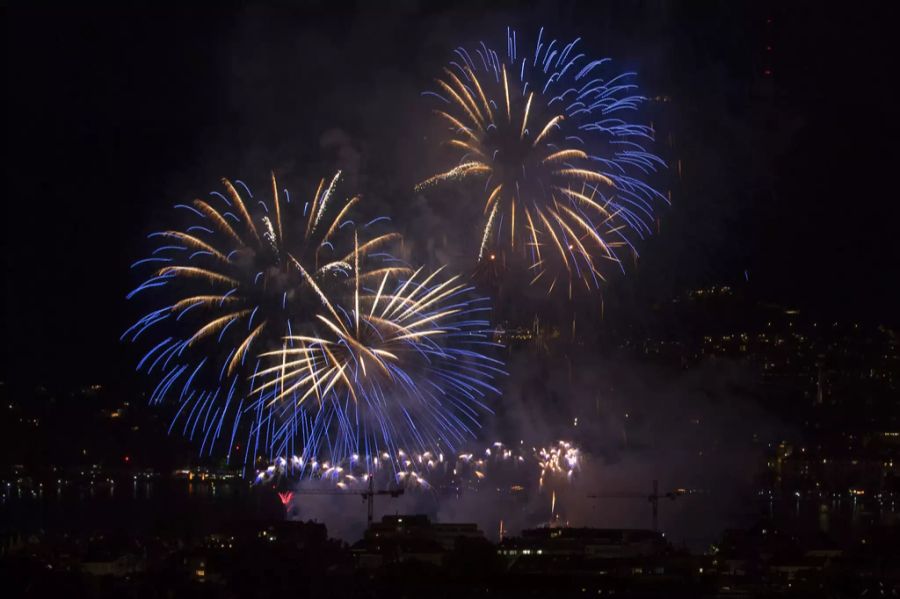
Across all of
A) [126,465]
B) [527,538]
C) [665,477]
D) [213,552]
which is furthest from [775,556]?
[126,465]

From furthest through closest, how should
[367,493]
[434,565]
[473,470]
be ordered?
[473,470] → [367,493] → [434,565]

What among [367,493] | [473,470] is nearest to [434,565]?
[367,493]

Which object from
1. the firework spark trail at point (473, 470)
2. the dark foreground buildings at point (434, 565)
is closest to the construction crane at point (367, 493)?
the firework spark trail at point (473, 470)

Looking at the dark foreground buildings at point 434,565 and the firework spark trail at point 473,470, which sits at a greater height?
the firework spark trail at point 473,470

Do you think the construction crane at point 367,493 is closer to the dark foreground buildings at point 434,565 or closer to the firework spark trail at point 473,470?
the firework spark trail at point 473,470

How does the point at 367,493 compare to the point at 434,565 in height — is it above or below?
above

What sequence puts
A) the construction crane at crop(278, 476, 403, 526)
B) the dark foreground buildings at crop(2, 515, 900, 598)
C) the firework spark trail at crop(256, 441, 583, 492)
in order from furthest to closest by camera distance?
the firework spark trail at crop(256, 441, 583, 492) → the construction crane at crop(278, 476, 403, 526) → the dark foreground buildings at crop(2, 515, 900, 598)

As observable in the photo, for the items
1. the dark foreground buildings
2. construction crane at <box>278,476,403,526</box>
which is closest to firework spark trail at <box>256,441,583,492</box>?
construction crane at <box>278,476,403,526</box>

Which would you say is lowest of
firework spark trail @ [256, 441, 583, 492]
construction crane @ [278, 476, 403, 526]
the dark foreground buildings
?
the dark foreground buildings

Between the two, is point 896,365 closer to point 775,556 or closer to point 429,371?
point 775,556

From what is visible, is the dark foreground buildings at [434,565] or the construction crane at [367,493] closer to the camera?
the dark foreground buildings at [434,565]

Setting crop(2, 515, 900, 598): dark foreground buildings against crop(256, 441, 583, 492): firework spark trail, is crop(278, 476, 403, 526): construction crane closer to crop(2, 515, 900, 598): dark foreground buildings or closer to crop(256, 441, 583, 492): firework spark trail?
crop(256, 441, 583, 492): firework spark trail

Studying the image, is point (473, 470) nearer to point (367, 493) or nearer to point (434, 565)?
point (367, 493)
